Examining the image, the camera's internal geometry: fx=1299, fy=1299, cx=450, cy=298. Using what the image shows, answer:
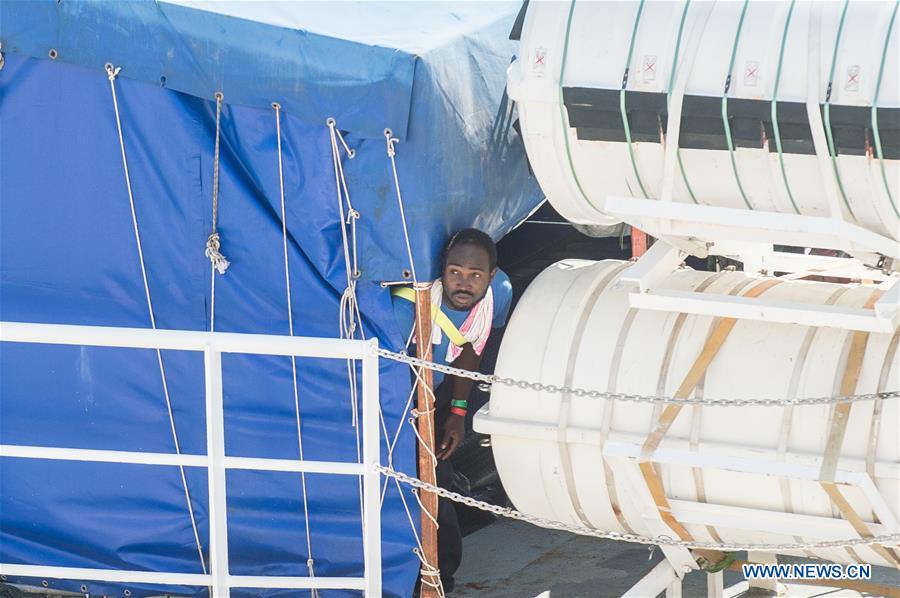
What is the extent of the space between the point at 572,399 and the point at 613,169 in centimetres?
90

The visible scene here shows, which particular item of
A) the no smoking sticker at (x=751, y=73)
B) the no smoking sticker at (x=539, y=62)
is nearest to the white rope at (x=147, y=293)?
the no smoking sticker at (x=539, y=62)

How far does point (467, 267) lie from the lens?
5.22 meters

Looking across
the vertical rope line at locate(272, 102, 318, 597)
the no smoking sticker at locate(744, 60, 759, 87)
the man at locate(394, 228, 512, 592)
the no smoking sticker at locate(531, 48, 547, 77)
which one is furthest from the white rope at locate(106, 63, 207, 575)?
the no smoking sticker at locate(744, 60, 759, 87)

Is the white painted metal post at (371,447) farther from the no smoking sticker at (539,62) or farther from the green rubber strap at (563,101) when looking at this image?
the no smoking sticker at (539,62)

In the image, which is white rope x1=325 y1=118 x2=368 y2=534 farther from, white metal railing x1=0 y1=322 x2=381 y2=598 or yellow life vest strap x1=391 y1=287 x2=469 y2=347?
white metal railing x1=0 y1=322 x2=381 y2=598

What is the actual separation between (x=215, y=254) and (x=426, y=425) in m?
1.11

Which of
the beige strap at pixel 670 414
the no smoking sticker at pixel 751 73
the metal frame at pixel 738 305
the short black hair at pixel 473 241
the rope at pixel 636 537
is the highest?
the no smoking sticker at pixel 751 73

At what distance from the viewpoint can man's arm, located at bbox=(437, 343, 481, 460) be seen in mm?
5562

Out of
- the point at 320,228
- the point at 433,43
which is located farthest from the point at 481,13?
the point at 320,228

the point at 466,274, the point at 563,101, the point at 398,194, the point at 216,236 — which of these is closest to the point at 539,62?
the point at 563,101

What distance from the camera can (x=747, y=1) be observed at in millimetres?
4562

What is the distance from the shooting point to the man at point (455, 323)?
524 cm

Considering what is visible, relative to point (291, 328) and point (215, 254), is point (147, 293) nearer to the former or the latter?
point (215, 254)

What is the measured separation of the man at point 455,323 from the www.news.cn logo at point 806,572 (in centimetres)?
132
